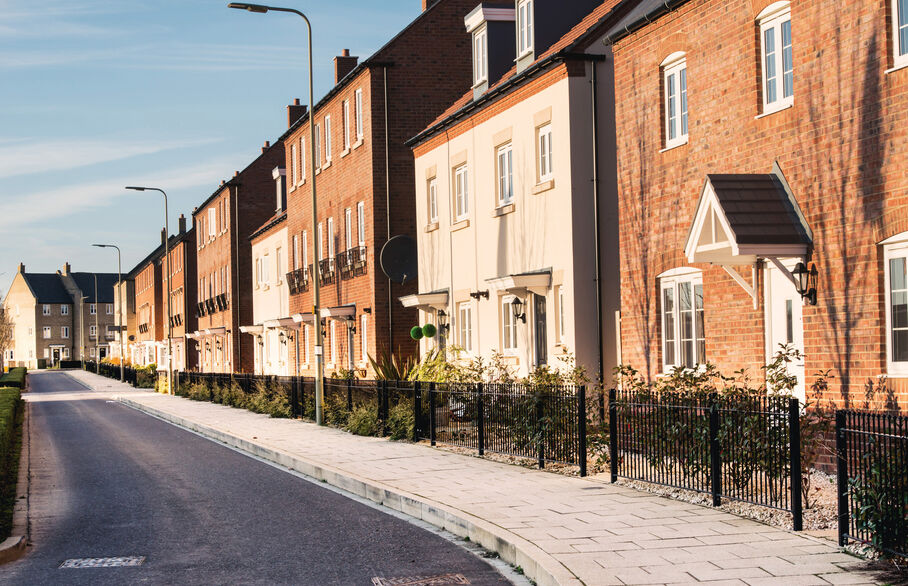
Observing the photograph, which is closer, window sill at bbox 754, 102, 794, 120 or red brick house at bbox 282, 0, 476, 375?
window sill at bbox 754, 102, 794, 120

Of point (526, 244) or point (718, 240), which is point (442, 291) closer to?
point (526, 244)

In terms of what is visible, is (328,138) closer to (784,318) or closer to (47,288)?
(784,318)

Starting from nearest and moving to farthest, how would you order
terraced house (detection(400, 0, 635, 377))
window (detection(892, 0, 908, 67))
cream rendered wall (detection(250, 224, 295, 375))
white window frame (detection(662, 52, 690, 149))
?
window (detection(892, 0, 908, 67)) < white window frame (detection(662, 52, 690, 149)) < terraced house (detection(400, 0, 635, 377)) < cream rendered wall (detection(250, 224, 295, 375))

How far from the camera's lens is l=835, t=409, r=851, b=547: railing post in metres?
8.13

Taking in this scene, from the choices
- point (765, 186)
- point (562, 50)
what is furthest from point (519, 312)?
point (765, 186)

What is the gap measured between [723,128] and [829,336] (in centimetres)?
357

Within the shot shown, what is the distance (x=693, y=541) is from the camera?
28.1 ft

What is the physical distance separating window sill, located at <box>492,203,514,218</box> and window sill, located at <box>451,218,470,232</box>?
184 centimetres

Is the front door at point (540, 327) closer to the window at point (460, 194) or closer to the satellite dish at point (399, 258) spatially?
the window at point (460, 194)

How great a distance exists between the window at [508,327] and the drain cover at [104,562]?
13615 millimetres

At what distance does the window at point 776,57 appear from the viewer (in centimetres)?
1330

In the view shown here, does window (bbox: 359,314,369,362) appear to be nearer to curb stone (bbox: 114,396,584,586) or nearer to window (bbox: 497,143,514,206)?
window (bbox: 497,143,514,206)

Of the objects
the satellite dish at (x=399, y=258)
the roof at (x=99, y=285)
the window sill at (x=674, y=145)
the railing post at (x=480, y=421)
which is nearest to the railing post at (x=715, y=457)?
the railing post at (x=480, y=421)

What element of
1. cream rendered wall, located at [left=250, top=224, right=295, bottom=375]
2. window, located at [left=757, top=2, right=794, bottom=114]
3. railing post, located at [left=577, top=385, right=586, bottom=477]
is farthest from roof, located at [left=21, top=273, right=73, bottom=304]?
window, located at [left=757, top=2, right=794, bottom=114]
